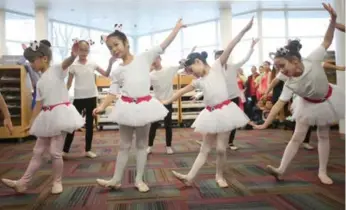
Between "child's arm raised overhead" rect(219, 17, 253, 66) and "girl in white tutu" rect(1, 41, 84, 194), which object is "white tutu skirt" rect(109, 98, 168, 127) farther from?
"child's arm raised overhead" rect(219, 17, 253, 66)

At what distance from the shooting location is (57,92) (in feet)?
8.35

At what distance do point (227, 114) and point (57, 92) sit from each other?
1353mm

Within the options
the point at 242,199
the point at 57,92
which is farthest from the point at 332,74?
the point at 57,92

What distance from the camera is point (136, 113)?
2320 mm

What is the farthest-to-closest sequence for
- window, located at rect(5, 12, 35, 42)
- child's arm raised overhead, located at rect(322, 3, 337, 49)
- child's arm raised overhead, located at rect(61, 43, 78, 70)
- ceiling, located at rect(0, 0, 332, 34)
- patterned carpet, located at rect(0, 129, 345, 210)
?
1. window, located at rect(5, 12, 35, 42)
2. ceiling, located at rect(0, 0, 332, 34)
3. child's arm raised overhead, located at rect(61, 43, 78, 70)
4. child's arm raised overhead, located at rect(322, 3, 337, 49)
5. patterned carpet, located at rect(0, 129, 345, 210)

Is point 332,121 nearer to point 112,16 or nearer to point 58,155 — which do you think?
point 58,155

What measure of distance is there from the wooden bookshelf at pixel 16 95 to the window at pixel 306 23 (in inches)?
369

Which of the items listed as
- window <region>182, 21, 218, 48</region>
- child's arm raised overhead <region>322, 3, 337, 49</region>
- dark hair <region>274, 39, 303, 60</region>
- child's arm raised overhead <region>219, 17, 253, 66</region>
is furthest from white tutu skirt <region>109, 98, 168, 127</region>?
window <region>182, 21, 218, 48</region>

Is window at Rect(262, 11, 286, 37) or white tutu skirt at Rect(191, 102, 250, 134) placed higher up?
window at Rect(262, 11, 286, 37)

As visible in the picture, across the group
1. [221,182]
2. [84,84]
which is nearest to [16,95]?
[84,84]

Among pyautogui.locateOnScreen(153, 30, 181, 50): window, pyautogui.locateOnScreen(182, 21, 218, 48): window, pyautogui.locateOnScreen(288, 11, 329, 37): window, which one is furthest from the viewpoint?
pyautogui.locateOnScreen(153, 30, 181, 50): window

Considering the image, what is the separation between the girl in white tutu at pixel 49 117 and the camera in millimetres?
2477

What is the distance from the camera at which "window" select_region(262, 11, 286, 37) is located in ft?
37.7

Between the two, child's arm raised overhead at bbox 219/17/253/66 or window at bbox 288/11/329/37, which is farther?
window at bbox 288/11/329/37
